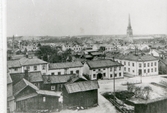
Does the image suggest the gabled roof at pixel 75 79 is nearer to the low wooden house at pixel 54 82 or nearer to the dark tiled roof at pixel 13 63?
the low wooden house at pixel 54 82

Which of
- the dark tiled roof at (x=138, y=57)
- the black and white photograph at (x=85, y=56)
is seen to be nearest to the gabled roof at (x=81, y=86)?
the black and white photograph at (x=85, y=56)

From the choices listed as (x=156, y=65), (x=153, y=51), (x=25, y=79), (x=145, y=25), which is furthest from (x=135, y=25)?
(x=25, y=79)

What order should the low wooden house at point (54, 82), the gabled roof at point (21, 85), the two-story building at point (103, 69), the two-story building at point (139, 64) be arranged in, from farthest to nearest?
the two-story building at point (139, 64), the two-story building at point (103, 69), the low wooden house at point (54, 82), the gabled roof at point (21, 85)

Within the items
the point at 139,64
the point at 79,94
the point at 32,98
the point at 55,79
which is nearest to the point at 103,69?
the point at 79,94

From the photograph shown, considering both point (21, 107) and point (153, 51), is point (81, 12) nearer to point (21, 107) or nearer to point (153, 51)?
point (153, 51)

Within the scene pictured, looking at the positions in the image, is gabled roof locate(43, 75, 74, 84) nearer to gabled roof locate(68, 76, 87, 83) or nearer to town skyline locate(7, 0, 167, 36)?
gabled roof locate(68, 76, 87, 83)

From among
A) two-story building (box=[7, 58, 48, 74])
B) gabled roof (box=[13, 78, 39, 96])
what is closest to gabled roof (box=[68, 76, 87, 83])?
two-story building (box=[7, 58, 48, 74])

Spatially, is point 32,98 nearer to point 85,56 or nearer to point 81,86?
point 81,86
